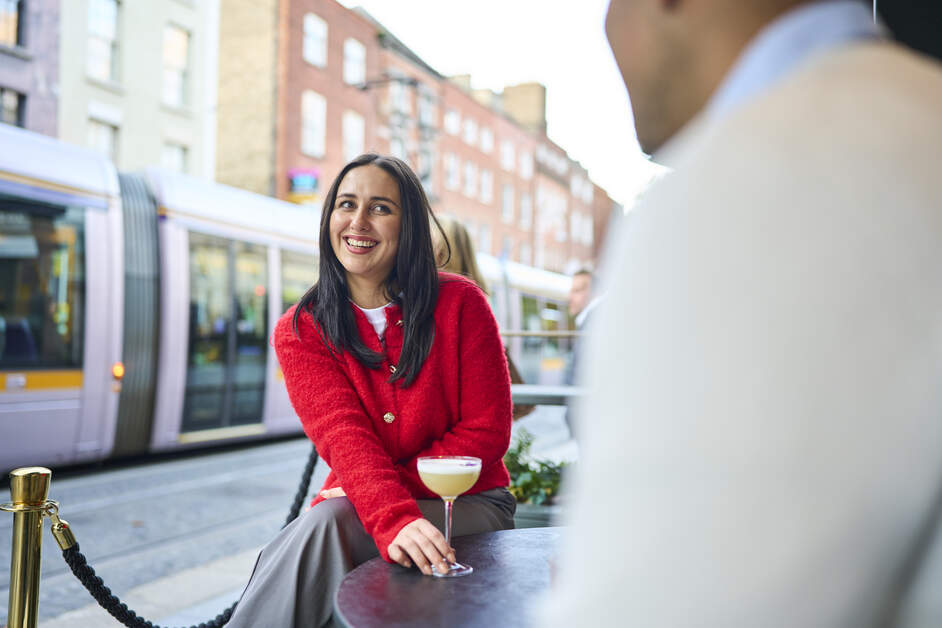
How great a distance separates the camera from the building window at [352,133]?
24992 mm

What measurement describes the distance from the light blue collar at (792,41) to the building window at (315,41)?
947 inches

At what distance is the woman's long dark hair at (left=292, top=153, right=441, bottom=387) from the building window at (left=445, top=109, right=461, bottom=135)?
3243 centimetres

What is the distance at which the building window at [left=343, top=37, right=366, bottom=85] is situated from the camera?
988 inches

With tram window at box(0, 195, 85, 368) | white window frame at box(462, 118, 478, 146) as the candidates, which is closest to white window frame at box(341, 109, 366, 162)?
white window frame at box(462, 118, 478, 146)

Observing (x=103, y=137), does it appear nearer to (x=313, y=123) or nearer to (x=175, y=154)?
(x=175, y=154)

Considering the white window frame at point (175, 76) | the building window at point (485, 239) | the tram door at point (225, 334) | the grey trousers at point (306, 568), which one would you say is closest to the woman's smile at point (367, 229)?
the grey trousers at point (306, 568)

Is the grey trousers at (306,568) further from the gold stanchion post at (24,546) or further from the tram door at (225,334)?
the tram door at (225,334)

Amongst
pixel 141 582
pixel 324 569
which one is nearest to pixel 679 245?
pixel 324 569

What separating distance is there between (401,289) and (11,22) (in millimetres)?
15686

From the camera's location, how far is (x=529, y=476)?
4.70 meters

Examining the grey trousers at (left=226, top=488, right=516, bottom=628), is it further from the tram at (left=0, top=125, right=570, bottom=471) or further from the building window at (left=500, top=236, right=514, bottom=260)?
the building window at (left=500, top=236, right=514, bottom=260)

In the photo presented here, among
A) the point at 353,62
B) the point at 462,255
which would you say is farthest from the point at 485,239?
the point at 462,255

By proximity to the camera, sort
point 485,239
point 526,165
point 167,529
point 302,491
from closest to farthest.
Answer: point 302,491, point 167,529, point 485,239, point 526,165

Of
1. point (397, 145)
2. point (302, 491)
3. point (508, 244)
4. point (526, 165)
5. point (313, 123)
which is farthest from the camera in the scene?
point (526, 165)
